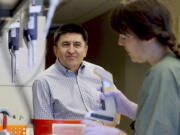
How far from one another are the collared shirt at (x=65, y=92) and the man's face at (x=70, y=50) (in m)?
0.04

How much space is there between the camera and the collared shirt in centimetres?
206

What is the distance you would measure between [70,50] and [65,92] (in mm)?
267

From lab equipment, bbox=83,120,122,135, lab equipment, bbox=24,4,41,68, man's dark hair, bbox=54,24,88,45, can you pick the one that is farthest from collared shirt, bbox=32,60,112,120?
lab equipment, bbox=24,4,41,68

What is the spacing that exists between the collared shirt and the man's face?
0.13ft

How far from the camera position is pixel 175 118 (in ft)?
3.22

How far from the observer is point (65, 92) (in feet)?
7.20

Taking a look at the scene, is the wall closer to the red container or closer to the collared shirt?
the collared shirt

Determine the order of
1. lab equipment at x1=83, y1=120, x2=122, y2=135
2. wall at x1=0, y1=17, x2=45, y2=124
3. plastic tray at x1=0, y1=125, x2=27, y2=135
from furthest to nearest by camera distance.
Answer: wall at x1=0, y1=17, x2=45, y2=124 < plastic tray at x1=0, y1=125, x2=27, y2=135 < lab equipment at x1=83, y1=120, x2=122, y2=135

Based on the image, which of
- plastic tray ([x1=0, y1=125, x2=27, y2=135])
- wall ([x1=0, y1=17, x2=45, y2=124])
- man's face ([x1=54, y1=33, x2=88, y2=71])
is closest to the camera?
plastic tray ([x1=0, y1=125, x2=27, y2=135])

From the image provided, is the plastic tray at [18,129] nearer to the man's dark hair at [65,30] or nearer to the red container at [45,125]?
the red container at [45,125]

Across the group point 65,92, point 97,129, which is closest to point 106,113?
point 97,129

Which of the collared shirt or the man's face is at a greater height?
the man's face

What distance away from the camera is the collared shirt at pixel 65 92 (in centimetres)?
206

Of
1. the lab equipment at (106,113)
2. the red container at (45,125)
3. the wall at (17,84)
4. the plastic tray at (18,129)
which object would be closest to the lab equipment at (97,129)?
the lab equipment at (106,113)
